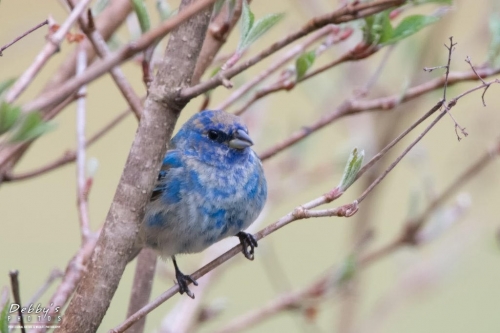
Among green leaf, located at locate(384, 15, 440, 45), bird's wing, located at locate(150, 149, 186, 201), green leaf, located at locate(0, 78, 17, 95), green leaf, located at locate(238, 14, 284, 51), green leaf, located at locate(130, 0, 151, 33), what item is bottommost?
bird's wing, located at locate(150, 149, 186, 201)

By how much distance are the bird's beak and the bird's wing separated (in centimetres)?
23

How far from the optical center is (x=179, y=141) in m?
3.19

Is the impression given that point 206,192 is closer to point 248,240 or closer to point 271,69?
point 248,240

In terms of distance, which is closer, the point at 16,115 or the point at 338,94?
the point at 16,115

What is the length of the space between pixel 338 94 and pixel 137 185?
2765 millimetres

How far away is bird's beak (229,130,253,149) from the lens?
302 cm

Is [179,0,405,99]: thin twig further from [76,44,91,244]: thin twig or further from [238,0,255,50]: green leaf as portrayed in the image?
[76,44,91,244]: thin twig

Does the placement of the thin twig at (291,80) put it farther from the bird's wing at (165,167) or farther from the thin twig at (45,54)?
the thin twig at (45,54)

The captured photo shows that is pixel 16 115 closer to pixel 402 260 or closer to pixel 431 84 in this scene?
pixel 431 84

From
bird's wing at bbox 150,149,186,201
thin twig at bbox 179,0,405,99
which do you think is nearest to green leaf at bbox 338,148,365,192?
thin twig at bbox 179,0,405,99

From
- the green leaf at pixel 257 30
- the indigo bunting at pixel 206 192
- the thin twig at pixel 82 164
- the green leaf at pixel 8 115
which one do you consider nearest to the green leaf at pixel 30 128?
the green leaf at pixel 8 115

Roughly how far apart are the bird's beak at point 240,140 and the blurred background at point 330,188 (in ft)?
0.75

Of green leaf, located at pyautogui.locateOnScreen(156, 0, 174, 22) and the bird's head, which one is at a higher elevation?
green leaf, located at pyautogui.locateOnScreen(156, 0, 174, 22)

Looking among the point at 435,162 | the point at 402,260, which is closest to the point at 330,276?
the point at 402,260
